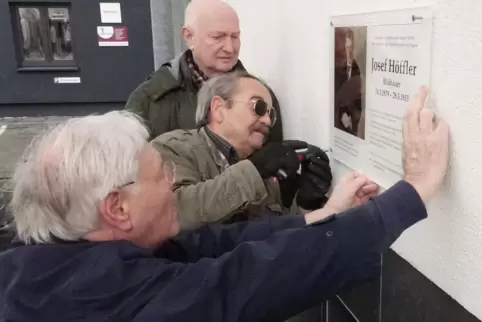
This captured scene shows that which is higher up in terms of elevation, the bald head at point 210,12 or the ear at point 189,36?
the bald head at point 210,12

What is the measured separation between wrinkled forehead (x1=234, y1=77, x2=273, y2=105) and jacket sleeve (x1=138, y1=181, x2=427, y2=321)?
0.64 meters

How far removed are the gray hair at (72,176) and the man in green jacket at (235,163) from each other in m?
0.40

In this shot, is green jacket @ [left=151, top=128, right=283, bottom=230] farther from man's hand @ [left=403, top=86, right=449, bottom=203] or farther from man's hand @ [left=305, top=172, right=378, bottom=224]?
man's hand @ [left=403, top=86, right=449, bottom=203]

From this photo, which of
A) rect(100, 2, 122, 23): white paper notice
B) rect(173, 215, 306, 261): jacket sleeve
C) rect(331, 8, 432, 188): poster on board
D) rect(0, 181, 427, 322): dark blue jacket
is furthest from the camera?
rect(100, 2, 122, 23): white paper notice

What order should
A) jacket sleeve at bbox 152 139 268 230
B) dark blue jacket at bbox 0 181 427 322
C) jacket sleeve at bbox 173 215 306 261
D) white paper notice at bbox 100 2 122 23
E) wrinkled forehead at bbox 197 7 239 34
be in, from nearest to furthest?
dark blue jacket at bbox 0 181 427 322, jacket sleeve at bbox 173 215 306 261, jacket sleeve at bbox 152 139 268 230, wrinkled forehead at bbox 197 7 239 34, white paper notice at bbox 100 2 122 23

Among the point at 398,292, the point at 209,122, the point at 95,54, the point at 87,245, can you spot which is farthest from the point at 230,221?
the point at 95,54

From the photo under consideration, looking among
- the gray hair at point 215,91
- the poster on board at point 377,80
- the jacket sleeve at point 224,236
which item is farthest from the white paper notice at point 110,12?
the jacket sleeve at point 224,236

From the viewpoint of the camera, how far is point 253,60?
2.31 meters

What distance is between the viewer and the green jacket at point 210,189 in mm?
1292

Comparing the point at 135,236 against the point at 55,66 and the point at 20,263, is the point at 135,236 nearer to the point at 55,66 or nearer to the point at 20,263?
the point at 20,263

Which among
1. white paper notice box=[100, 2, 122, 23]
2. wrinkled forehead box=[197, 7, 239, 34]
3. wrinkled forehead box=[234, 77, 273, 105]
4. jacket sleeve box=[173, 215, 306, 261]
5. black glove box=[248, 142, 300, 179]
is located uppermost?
white paper notice box=[100, 2, 122, 23]

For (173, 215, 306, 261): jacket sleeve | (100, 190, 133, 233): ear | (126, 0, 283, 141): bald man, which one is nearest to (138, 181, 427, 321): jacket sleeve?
(100, 190, 133, 233): ear

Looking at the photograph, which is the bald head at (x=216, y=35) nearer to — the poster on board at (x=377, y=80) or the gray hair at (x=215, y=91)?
the gray hair at (x=215, y=91)

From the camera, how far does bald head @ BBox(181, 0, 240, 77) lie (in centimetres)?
179
